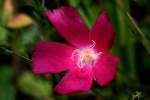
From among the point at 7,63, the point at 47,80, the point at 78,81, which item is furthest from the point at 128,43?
the point at 7,63

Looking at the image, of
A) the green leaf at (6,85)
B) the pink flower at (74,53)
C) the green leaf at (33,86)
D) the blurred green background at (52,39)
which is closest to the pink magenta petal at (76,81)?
the pink flower at (74,53)

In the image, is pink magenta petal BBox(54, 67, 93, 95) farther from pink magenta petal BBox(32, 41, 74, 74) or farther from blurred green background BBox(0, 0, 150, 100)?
blurred green background BBox(0, 0, 150, 100)

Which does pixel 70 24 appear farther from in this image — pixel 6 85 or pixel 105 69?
pixel 6 85

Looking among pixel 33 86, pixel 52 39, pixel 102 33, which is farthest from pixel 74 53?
pixel 33 86

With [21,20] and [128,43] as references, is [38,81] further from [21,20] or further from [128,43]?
[128,43]

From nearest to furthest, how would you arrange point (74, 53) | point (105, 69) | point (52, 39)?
point (105, 69)
point (74, 53)
point (52, 39)

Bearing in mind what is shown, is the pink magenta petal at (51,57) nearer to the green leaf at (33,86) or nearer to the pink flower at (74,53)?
the pink flower at (74,53)
